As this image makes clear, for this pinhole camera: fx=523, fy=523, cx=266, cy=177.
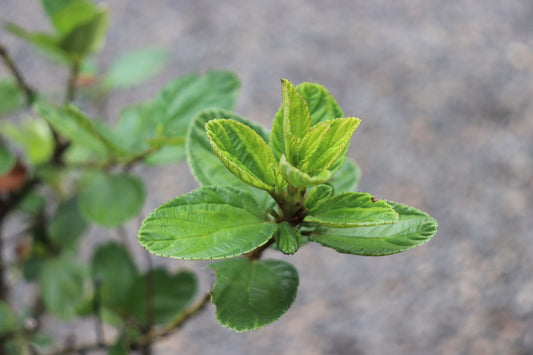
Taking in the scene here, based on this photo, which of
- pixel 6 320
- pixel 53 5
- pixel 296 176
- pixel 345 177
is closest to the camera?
pixel 296 176

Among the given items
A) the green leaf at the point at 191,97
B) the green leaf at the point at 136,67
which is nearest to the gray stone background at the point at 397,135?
the green leaf at the point at 136,67

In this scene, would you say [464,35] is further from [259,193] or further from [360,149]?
[259,193]

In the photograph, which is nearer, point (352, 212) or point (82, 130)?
→ point (352, 212)

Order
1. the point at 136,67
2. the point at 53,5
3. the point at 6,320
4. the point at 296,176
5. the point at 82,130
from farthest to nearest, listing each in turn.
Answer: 1. the point at 136,67
2. the point at 6,320
3. the point at 53,5
4. the point at 82,130
5. the point at 296,176

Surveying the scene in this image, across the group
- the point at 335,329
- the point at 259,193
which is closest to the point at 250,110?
the point at 335,329

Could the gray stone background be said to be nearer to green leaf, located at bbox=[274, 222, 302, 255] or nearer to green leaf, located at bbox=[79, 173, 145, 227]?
green leaf, located at bbox=[79, 173, 145, 227]

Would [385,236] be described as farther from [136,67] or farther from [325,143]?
[136,67]

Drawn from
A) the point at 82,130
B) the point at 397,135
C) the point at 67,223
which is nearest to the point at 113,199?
the point at 82,130

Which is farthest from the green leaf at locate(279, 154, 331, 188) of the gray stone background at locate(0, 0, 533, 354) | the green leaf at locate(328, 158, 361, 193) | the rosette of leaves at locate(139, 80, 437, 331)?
the gray stone background at locate(0, 0, 533, 354)
